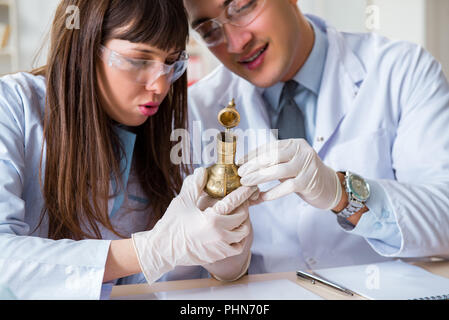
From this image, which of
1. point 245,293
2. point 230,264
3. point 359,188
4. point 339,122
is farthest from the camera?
point 339,122

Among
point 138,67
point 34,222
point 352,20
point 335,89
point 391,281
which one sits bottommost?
point 391,281

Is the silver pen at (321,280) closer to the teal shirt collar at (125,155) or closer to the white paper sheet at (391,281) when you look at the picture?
the white paper sheet at (391,281)

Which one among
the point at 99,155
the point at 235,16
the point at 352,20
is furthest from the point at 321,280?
the point at 352,20

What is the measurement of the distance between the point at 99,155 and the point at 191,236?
0.37 meters

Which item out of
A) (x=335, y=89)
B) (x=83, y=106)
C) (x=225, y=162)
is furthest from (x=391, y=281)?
(x=83, y=106)

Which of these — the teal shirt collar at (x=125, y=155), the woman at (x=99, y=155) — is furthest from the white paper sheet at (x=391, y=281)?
the teal shirt collar at (x=125, y=155)

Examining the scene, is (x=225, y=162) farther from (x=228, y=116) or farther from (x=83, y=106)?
(x=83, y=106)

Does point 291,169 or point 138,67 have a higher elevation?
point 138,67

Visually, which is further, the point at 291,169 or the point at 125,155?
the point at 125,155

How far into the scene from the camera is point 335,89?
1.64m

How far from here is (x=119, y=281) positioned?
134cm

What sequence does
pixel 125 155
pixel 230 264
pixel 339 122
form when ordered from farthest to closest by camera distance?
1. pixel 339 122
2. pixel 125 155
3. pixel 230 264

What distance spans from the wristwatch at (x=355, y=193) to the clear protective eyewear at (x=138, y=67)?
58 cm
